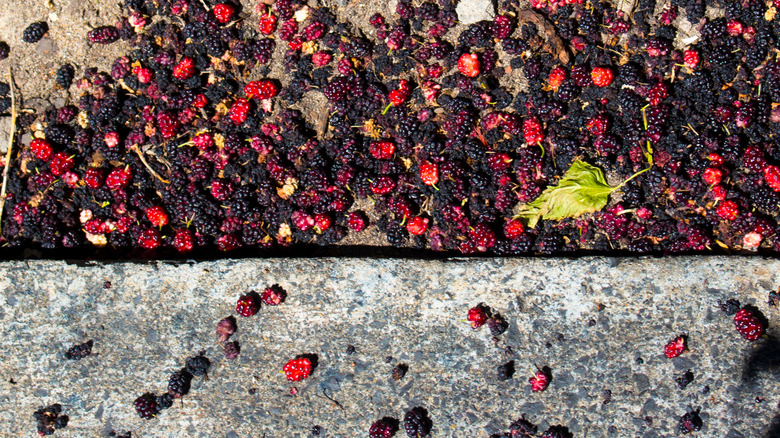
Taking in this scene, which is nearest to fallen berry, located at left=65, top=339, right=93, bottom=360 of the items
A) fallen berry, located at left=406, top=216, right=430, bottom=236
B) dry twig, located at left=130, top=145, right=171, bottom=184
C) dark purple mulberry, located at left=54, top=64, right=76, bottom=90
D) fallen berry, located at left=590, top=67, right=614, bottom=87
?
dry twig, located at left=130, top=145, right=171, bottom=184

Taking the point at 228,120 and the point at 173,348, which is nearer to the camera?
the point at 173,348

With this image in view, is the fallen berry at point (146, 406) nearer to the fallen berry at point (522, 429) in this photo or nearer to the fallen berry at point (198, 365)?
the fallen berry at point (198, 365)

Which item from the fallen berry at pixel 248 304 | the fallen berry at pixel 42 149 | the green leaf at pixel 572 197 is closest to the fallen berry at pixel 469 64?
the green leaf at pixel 572 197

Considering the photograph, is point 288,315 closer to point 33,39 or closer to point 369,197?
point 369,197

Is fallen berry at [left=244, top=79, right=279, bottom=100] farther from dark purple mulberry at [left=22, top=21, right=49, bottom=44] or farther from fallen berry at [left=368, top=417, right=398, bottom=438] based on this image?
fallen berry at [left=368, top=417, right=398, bottom=438]

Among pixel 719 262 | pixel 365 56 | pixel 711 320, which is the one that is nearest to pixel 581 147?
pixel 719 262
